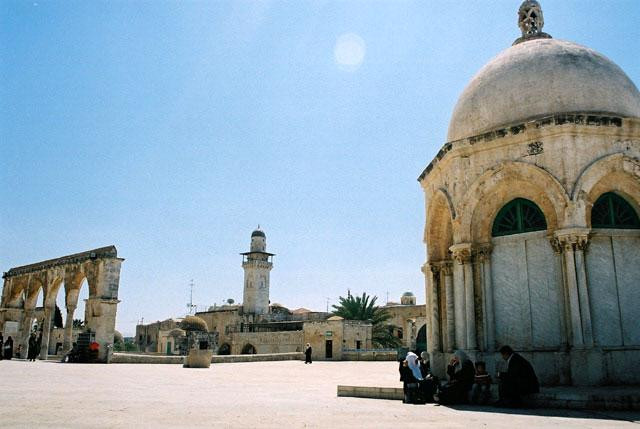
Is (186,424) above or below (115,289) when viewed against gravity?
below

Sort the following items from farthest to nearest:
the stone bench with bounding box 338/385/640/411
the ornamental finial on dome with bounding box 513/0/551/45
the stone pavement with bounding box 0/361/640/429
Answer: the ornamental finial on dome with bounding box 513/0/551/45 → the stone bench with bounding box 338/385/640/411 → the stone pavement with bounding box 0/361/640/429

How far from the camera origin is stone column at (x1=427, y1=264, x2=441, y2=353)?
12.0 meters

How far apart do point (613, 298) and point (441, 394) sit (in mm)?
3897

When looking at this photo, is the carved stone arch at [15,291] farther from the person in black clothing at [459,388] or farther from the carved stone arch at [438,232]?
the person in black clothing at [459,388]

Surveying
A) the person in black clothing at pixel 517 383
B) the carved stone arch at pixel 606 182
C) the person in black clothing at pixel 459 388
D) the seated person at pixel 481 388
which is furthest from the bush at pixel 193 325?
the person in black clothing at pixel 517 383

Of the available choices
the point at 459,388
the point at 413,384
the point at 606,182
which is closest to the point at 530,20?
the point at 606,182

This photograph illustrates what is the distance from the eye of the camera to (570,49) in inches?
446

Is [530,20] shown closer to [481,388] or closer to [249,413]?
[481,388]

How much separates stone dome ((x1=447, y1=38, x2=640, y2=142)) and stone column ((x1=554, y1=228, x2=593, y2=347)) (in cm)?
274

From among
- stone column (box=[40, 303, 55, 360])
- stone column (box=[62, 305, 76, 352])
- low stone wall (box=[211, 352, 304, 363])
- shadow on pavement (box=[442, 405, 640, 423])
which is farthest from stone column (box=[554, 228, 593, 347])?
stone column (box=[40, 303, 55, 360])

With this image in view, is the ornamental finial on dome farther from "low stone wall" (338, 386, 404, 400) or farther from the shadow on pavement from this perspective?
the shadow on pavement

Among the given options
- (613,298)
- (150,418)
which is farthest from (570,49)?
(150,418)

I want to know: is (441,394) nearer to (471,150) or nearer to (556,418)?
(556,418)

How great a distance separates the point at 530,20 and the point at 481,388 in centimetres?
962
